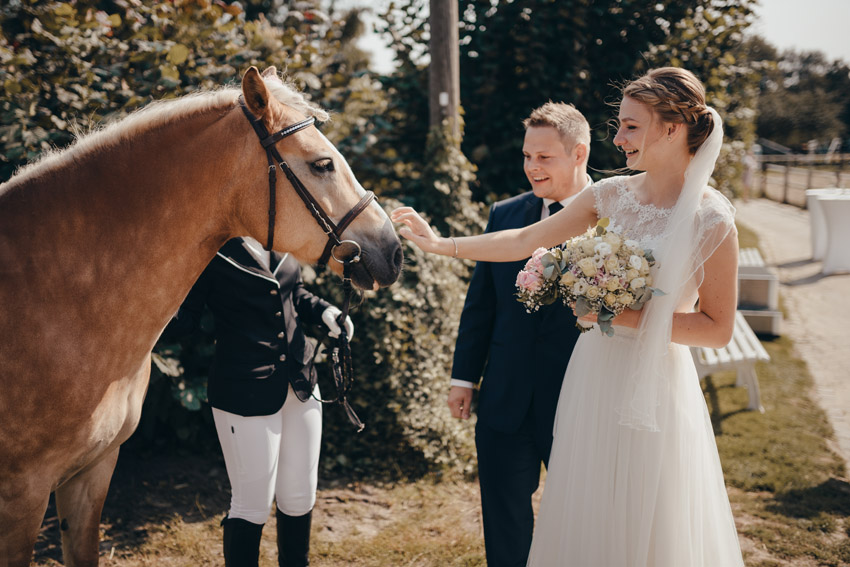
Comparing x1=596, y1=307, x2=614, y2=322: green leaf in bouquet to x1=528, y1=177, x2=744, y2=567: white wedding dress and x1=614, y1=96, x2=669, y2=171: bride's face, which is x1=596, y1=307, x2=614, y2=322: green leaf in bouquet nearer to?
Answer: x1=528, y1=177, x2=744, y2=567: white wedding dress

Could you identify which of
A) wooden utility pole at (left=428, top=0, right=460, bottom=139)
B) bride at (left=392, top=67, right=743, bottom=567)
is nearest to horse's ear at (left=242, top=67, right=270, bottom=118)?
bride at (left=392, top=67, right=743, bottom=567)

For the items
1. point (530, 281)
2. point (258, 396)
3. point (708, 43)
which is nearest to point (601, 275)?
point (530, 281)

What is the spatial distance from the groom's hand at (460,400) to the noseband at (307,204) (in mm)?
1113

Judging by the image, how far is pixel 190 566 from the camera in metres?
3.46

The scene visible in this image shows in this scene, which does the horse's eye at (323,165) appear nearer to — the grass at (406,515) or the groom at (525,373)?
the groom at (525,373)

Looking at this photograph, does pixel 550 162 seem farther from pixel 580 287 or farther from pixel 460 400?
pixel 460 400

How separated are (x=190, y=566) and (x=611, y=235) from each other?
117 inches

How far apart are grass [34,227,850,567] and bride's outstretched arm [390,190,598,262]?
1.98 metres

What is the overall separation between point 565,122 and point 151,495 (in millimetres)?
3627

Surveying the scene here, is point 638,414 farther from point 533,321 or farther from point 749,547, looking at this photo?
point 749,547

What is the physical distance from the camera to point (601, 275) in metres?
2.11

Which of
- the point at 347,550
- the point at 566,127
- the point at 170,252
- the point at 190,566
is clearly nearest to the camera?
the point at 170,252

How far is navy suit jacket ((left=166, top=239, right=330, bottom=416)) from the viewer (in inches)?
100

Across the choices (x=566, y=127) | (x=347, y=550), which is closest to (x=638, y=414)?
(x=566, y=127)
